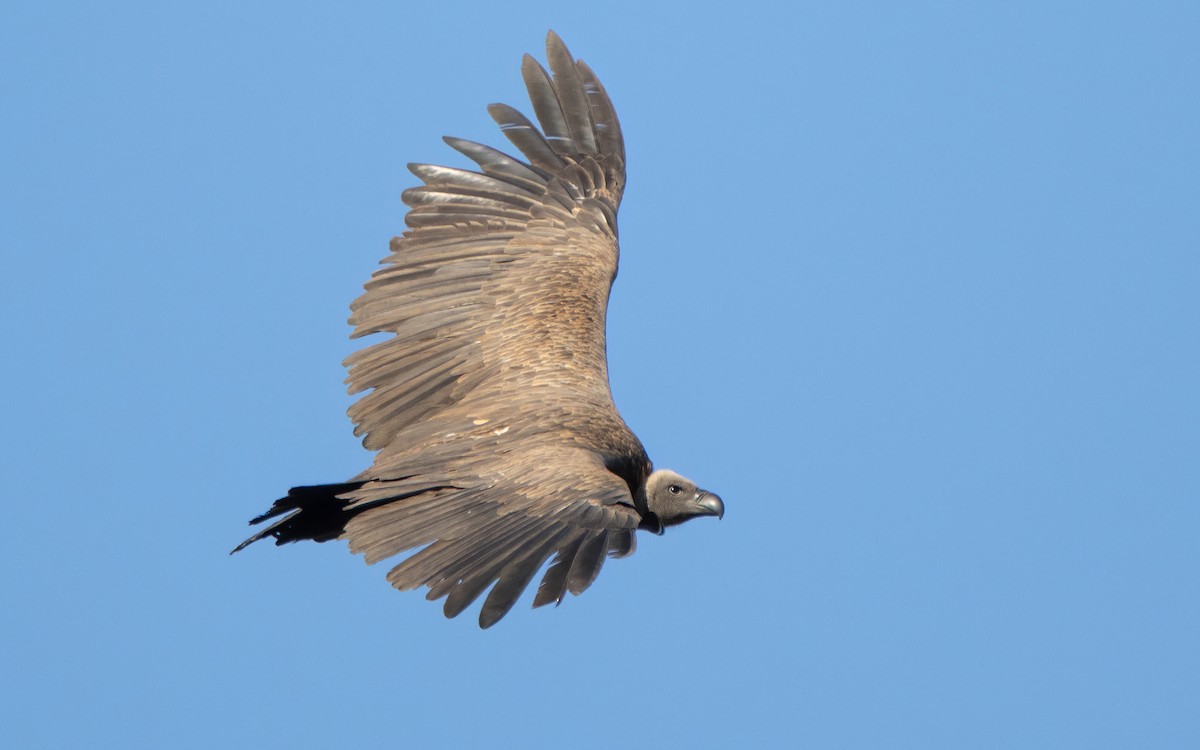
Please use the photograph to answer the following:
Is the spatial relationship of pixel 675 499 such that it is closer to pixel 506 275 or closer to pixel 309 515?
pixel 506 275

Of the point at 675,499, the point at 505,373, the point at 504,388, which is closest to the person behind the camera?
the point at 675,499

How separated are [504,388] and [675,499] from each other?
136cm

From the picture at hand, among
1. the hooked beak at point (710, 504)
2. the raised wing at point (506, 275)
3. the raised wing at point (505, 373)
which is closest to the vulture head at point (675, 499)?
the hooked beak at point (710, 504)

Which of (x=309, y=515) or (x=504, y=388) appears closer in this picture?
(x=309, y=515)

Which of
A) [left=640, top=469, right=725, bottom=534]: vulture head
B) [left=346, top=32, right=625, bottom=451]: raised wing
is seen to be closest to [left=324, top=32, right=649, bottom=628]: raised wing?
[left=346, top=32, right=625, bottom=451]: raised wing

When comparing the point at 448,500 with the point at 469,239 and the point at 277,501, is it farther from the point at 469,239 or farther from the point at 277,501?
the point at 469,239

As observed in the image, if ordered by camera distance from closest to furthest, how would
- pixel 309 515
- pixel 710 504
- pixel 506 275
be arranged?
pixel 309 515
pixel 710 504
pixel 506 275

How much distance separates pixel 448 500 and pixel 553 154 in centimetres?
441

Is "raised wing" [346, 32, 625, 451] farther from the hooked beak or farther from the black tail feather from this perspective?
the black tail feather

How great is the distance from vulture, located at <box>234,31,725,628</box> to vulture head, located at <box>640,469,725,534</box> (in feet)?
0.03

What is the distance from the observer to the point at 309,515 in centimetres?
1073

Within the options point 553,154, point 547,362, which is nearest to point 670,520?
point 547,362

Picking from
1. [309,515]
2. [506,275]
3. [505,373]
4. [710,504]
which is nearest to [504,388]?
[505,373]

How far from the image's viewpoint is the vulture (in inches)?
383
